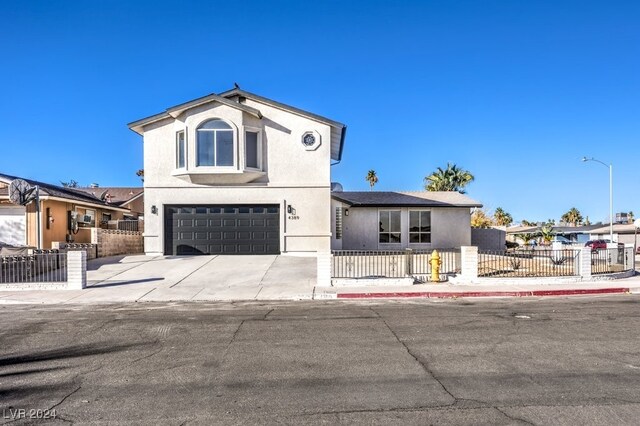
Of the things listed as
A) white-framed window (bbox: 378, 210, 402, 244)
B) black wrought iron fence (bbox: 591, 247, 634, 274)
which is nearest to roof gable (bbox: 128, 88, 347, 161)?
white-framed window (bbox: 378, 210, 402, 244)

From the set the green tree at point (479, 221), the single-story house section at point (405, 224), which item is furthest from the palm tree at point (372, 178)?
the single-story house section at point (405, 224)

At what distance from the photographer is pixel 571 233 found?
202 ft

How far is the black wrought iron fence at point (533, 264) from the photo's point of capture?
581 inches

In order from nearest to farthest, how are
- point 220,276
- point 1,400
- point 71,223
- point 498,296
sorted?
point 1,400
point 498,296
point 220,276
point 71,223

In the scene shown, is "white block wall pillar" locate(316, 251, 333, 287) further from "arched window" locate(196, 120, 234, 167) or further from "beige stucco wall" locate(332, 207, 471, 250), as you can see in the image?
"beige stucco wall" locate(332, 207, 471, 250)

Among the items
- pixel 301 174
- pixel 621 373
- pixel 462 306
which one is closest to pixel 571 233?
pixel 301 174

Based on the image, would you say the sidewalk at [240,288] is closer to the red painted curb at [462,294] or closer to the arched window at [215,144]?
the red painted curb at [462,294]

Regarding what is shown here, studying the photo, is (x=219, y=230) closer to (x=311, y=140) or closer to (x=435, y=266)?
(x=311, y=140)

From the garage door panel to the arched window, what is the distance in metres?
2.23

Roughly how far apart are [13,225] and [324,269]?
55.9 feet

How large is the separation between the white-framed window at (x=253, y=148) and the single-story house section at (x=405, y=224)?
5783mm

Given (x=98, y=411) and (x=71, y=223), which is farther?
(x=71, y=223)

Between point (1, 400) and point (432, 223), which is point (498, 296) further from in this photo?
point (432, 223)

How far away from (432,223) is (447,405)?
70.0ft
